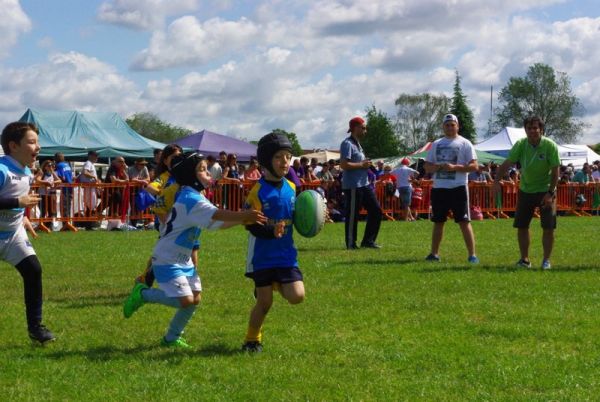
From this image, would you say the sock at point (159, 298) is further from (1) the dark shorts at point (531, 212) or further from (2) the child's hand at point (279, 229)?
(1) the dark shorts at point (531, 212)

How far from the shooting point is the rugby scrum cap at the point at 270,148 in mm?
6434

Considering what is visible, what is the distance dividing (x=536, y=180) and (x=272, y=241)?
603 centimetres

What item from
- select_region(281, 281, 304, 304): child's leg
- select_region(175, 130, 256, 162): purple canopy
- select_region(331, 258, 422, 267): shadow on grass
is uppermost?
select_region(175, 130, 256, 162): purple canopy

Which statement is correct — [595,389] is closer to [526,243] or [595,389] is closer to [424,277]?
[424,277]

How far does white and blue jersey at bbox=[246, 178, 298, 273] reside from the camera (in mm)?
6445

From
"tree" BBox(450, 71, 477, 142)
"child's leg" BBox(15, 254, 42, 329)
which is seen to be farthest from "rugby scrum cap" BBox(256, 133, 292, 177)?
"tree" BBox(450, 71, 477, 142)

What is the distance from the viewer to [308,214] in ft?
21.0

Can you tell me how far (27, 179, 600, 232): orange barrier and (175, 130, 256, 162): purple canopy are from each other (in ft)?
28.4

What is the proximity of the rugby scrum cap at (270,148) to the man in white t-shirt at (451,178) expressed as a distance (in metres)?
5.88

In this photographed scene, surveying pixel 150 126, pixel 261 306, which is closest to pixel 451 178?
pixel 261 306

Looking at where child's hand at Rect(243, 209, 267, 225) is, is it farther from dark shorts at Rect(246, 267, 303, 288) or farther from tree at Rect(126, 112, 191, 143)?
tree at Rect(126, 112, 191, 143)

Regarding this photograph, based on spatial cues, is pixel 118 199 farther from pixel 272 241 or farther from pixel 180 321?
pixel 272 241

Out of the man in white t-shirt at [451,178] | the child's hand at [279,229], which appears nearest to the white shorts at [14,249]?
the child's hand at [279,229]

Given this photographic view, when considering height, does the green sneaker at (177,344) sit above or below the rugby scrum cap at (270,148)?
below
